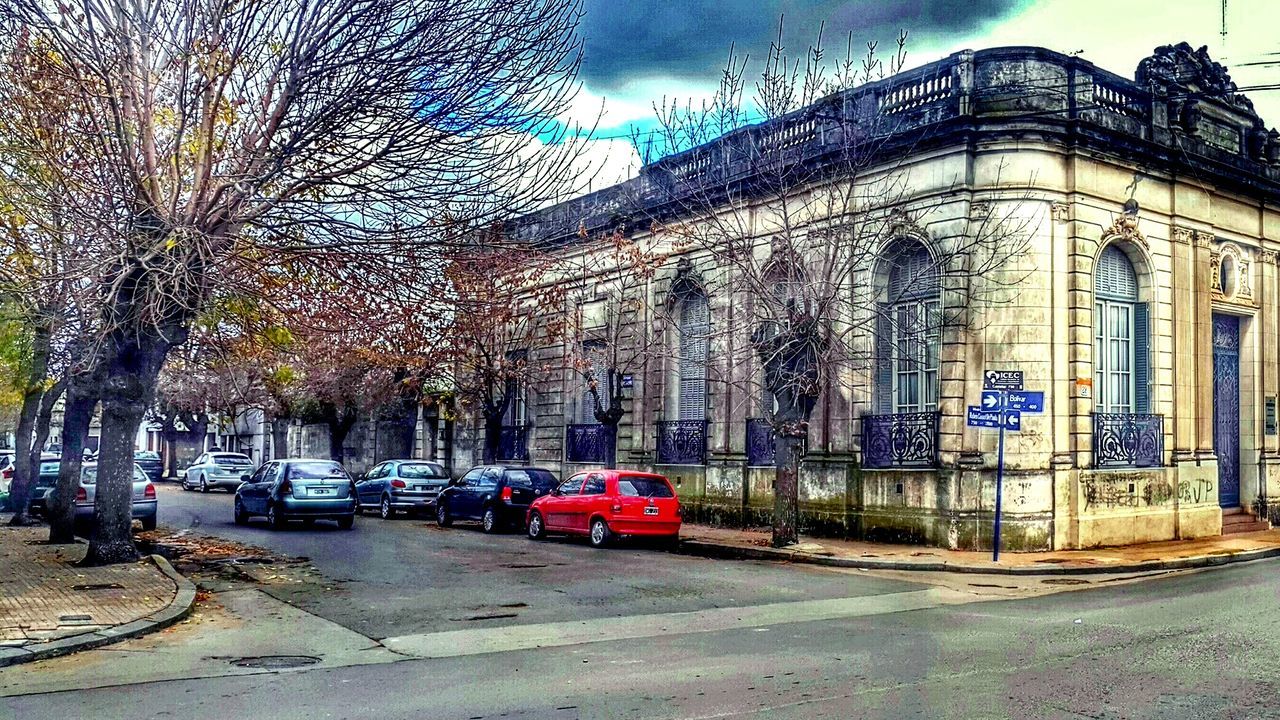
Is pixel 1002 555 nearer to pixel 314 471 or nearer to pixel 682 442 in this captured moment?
pixel 682 442

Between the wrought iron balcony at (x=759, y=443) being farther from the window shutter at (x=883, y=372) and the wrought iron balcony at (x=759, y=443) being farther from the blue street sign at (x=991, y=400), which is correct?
the blue street sign at (x=991, y=400)

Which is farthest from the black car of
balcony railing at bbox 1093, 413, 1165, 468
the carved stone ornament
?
the carved stone ornament

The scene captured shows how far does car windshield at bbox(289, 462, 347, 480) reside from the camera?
23.2 metres

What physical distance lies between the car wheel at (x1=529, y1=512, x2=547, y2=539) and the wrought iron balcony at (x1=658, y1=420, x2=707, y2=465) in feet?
15.6

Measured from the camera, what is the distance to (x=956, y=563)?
1723 centimetres

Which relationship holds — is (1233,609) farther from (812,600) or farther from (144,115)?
(144,115)

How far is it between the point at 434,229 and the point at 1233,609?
9.76m

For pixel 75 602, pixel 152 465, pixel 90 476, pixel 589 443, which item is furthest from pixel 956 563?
pixel 152 465

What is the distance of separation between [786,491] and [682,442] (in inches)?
264

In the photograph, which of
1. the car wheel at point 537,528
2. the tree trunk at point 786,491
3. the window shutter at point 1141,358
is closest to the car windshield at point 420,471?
the car wheel at point 537,528

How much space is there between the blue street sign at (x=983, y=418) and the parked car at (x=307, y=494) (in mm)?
12535

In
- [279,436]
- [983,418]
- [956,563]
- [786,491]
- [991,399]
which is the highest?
[991,399]

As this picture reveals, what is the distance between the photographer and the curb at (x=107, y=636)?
31.0 feet

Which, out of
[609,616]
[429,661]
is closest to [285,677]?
[429,661]
